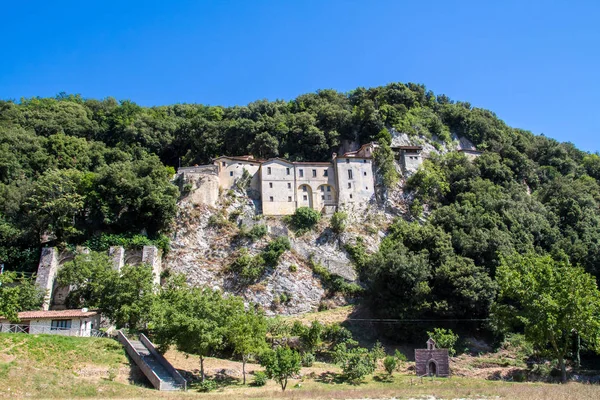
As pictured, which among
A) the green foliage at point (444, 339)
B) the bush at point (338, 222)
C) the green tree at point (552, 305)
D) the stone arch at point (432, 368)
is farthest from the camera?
the bush at point (338, 222)

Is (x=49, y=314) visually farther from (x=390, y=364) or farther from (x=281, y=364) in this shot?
(x=390, y=364)

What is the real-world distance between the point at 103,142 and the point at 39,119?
10.4m

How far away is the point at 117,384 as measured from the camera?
1209 inches

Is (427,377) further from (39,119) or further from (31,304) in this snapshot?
(39,119)

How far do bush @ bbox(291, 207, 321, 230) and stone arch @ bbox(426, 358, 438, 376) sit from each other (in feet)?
78.7

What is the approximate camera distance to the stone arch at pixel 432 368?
A: 38.5 meters

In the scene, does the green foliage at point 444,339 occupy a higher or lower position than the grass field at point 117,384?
higher

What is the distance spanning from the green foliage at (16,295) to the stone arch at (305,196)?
31133mm

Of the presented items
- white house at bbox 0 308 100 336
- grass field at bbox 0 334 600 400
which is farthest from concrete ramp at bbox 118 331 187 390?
white house at bbox 0 308 100 336

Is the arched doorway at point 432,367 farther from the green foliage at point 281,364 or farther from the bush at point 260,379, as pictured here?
the bush at point 260,379

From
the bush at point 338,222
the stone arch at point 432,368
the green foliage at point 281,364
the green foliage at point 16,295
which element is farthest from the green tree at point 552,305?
the green foliage at point 16,295

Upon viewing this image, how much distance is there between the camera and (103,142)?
271ft

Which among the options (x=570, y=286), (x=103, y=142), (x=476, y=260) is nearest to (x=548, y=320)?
(x=570, y=286)

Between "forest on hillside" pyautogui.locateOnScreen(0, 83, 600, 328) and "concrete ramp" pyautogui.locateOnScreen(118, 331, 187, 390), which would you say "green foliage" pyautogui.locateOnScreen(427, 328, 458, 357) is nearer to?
"forest on hillside" pyautogui.locateOnScreen(0, 83, 600, 328)
